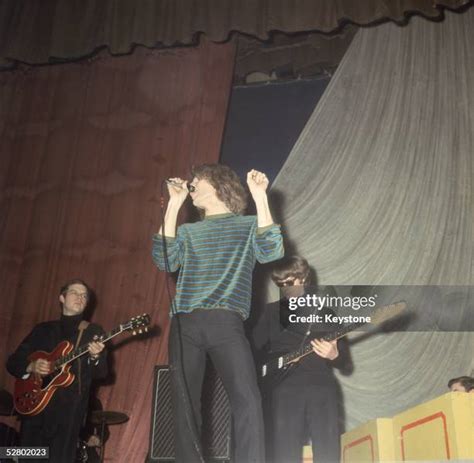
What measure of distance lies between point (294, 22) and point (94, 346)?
2474mm

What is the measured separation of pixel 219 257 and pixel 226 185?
35 cm

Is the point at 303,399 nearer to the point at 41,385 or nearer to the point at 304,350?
the point at 304,350

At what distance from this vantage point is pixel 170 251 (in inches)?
93.1

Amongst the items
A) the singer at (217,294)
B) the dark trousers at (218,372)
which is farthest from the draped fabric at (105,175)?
the dark trousers at (218,372)

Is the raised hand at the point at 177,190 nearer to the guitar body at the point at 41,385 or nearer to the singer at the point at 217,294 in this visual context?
the singer at the point at 217,294

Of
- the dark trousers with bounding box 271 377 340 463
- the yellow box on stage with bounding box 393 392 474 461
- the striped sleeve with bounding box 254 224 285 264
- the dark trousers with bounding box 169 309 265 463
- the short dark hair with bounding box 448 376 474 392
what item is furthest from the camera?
the short dark hair with bounding box 448 376 474 392

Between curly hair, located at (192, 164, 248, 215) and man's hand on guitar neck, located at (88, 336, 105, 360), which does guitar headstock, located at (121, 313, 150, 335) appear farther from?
curly hair, located at (192, 164, 248, 215)

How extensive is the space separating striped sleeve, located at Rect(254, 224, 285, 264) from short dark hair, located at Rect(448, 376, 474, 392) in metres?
1.57

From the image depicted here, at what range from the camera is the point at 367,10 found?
400cm

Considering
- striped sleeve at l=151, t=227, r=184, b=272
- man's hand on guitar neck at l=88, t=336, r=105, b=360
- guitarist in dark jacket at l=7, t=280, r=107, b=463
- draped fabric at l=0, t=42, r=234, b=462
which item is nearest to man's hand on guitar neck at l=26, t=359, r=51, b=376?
guitarist in dark jacket at l=7, t=280, r=107, b=463

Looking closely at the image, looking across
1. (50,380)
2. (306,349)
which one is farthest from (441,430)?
(50,380)

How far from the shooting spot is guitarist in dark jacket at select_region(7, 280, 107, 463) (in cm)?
285

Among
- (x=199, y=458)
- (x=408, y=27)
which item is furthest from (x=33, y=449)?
(x=408, y=27)

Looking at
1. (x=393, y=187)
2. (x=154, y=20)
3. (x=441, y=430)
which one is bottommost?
(x=441, y=430)
